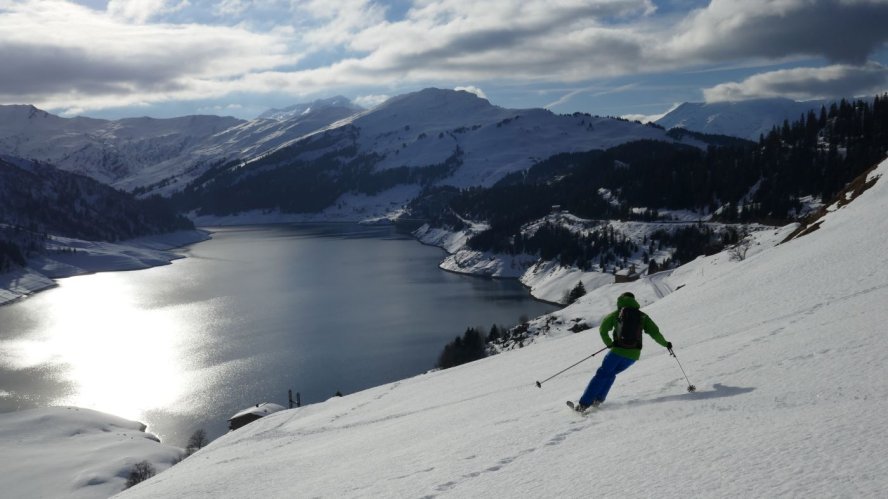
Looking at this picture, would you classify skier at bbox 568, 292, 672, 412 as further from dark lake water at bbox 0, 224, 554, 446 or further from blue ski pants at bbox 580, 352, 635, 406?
dark lake water at bbox 0, 224, 554, 446

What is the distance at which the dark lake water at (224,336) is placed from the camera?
232 feet

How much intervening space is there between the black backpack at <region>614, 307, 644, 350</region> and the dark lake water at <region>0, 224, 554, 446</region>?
55.8 m

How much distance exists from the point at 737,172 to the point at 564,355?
164 m

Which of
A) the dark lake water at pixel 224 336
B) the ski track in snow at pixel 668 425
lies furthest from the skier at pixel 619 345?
the dark lake water at pixel 224 336

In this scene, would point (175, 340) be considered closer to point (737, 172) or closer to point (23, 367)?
point (23, 367)

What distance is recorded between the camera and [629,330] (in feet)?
43.3

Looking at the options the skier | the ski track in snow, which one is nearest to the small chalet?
the ski track in snow

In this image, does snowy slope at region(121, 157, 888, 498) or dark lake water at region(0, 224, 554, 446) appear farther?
dark lake water at region(0, 224, 554, 446)

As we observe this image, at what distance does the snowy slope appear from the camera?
25.2 ft

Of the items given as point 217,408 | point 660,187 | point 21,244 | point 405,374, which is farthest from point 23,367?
point 660,187

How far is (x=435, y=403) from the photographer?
20.4 metres

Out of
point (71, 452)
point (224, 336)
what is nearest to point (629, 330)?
point (71, 452)

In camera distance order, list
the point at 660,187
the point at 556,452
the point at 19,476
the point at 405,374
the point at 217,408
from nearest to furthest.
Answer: the point at 556,452, the point at 19,476, the point at 217,408, the point at 405,374, the point at 660,187

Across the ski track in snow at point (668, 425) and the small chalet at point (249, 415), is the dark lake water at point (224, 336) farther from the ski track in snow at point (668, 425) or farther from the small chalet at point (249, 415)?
the ski track in snow at point (668, 425)
